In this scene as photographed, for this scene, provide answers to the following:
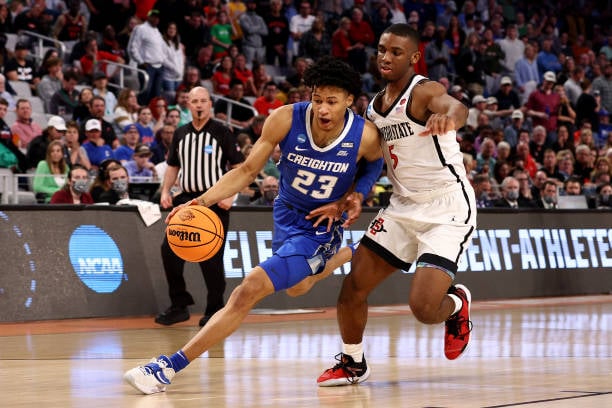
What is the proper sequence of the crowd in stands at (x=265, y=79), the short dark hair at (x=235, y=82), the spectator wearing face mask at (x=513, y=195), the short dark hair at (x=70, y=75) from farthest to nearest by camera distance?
the short dark hair at (x=235, y=82), the spectator wearing face mask at (x=513, y=195), the short dark hair at (x=70, y=75), the crowd in stands at (x=265, y=79)

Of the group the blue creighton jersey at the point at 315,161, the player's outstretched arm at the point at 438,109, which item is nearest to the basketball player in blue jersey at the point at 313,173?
the blue creighton jersey at the point at 315,161

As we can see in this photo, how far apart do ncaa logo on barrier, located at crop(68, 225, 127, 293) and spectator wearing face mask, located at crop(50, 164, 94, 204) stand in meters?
0.86

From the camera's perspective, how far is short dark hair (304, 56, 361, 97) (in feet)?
23.3

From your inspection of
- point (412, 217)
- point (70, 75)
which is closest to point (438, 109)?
point (412, 217)

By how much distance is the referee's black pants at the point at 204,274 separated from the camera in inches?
456

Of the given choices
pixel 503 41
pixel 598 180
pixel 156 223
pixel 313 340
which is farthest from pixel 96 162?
pixel 503 41

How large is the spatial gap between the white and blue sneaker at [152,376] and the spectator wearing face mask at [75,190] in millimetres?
6328

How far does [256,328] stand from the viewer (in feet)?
A: 37.1

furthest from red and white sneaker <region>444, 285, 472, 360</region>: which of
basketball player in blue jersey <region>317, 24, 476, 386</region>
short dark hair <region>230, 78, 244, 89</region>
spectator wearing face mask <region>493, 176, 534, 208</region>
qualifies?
short dark hair <region>230, 78, 244, 89</region>

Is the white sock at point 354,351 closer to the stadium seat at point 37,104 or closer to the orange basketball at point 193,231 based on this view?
the orange basketball at point 193,231

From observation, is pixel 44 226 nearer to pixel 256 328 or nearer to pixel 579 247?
pixel 256 328

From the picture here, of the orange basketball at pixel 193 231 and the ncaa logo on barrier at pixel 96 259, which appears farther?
the ncaa logo on barrier at pixel 96 259

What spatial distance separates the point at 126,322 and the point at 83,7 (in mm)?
9693

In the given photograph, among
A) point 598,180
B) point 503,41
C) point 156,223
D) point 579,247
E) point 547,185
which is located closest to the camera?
point 156,223
